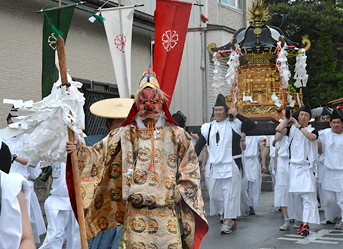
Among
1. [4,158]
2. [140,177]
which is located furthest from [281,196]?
[4,158]

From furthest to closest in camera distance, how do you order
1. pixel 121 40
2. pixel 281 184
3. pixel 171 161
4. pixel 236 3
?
pixel 236 3 < pixel 281 184 < pixel 121 40 < pixel 171 161

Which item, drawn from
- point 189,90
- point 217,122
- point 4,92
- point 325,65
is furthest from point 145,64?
point 325,65

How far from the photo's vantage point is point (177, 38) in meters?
7.73

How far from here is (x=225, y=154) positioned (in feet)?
27.5

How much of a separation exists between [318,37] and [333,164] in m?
15.7

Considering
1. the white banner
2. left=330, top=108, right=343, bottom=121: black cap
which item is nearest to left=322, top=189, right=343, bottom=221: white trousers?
left=330, top=108, right=343, bottom=121: black cap

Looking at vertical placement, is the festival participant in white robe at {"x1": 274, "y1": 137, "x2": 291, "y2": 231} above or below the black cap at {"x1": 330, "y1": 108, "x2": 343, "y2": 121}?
below

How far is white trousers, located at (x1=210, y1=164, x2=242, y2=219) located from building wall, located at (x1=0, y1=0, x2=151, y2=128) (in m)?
5.32

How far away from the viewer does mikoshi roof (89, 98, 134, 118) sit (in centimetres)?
552

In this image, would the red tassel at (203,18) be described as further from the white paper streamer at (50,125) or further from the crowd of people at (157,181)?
the white paper streamer at (50,125)

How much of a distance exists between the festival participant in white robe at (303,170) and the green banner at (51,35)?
3.84 metres

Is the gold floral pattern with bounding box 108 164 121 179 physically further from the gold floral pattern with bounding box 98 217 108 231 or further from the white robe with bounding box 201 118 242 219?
the white robe with bounding box 201 118 242 219

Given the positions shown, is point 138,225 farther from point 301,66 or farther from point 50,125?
point 301,66

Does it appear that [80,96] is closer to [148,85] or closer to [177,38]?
[148,85]
